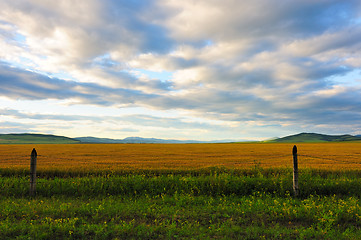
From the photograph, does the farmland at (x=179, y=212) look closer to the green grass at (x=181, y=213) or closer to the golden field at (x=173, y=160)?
the green grass at (x=181, y=213)

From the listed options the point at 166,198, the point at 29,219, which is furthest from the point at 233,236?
the point at 29,219

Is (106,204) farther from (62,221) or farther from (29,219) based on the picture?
(29,219)

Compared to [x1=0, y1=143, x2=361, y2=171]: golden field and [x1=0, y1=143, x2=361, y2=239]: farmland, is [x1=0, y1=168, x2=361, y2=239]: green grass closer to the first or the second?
[x1=0, y1=143, x2=361, y2=239]: farmland

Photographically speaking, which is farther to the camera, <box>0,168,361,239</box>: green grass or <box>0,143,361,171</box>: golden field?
<box>0,143,361,171</box>: golden field

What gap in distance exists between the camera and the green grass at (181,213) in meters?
6.09

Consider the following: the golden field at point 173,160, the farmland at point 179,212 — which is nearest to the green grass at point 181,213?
the farmland at point 179,212

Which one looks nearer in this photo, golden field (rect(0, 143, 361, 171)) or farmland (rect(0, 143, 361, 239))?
farmland (rect(0, 143, 361, 239))

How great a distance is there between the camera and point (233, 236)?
19.7 feet

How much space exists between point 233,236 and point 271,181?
6.32 metres

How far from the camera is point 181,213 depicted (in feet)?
25.0

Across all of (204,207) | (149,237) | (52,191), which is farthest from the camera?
(52,191)

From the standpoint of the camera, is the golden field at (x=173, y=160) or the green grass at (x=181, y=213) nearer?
the green grass at (x=181, y=213)

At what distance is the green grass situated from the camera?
609 cm

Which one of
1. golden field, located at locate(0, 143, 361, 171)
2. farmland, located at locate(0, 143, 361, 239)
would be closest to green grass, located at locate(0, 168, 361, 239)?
farmland, located at locate(0, 143, 361, 239)
